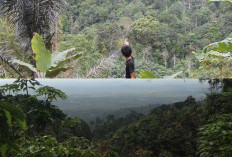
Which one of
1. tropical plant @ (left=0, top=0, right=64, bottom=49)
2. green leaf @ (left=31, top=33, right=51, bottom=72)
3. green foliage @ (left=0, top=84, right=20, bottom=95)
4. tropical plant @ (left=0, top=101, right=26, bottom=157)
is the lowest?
tropical plant @ (left=0, top=101, right=26, bottom=157)

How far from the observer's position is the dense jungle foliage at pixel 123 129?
800mm

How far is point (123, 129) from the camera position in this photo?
0.84 m

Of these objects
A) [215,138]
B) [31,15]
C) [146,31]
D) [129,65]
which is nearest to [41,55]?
[129,65]

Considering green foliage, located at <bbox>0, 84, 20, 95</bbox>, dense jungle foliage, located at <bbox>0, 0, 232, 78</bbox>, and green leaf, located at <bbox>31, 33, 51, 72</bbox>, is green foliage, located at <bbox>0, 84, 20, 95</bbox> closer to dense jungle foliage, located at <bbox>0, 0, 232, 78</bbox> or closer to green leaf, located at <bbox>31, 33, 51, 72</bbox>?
green leaf, located at <bbox>31, 33, 51, 72</bbox>

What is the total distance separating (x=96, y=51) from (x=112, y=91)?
14.3 m

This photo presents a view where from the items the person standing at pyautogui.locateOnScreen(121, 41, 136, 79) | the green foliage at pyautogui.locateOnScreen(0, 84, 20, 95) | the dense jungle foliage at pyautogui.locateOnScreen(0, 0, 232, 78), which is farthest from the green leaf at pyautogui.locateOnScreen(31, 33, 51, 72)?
the dense jungle foliage at pyautogui.locateOnScreen(0, 0, 232, 78)

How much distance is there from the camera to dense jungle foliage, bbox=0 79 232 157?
0.80m

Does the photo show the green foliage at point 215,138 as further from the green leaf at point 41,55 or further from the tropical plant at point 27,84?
the green leaf at point 41,55

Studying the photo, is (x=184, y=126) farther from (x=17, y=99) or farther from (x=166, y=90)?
(x=17, y=99)

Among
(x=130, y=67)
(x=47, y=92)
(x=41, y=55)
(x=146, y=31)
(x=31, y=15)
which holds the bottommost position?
(x=47, y=92)

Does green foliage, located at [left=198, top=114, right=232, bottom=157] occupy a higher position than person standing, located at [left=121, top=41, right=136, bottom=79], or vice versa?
person standing, located at [left=121, top=41, right=136, bottom=79]

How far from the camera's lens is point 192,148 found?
862 millimetres

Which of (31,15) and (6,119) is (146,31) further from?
(6,119)

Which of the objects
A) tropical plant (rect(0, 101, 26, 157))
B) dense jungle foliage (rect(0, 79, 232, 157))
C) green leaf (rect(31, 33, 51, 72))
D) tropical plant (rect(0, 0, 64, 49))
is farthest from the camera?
tropical plant (rect(0, 0, 64, 49))
